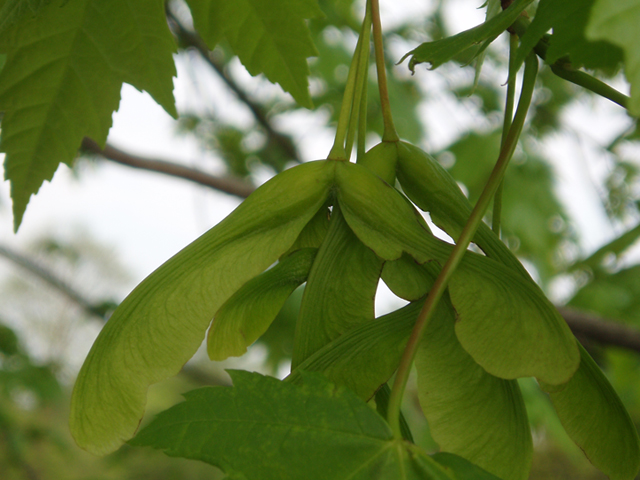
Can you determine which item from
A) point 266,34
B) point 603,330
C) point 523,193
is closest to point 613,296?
point 523,193

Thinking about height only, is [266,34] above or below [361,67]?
above

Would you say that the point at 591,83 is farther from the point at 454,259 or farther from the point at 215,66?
the point at 215,66

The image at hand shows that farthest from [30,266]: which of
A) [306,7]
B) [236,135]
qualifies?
[306,7]

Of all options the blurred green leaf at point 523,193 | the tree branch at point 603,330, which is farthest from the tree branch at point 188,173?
the blurred green leaf at point 523,193

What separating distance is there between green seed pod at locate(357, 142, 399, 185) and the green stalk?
16 millimetres

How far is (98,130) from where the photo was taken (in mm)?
547

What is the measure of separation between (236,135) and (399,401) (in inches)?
83.8

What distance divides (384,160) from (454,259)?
88 mm

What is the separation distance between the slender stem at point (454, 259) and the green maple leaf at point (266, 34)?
0.80ft

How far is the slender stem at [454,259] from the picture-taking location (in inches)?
11.7

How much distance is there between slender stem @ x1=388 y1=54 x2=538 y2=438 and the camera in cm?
30

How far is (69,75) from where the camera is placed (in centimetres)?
52

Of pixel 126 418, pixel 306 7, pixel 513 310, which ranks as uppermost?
pixel 306 7

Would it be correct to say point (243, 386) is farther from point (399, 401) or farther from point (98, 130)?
point (98, 130)
